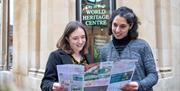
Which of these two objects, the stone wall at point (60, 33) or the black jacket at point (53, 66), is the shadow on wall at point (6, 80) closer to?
the stone wall at point (60, 33)

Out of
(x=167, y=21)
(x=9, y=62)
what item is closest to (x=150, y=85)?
(x=167, y=21)

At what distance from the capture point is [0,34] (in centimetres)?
1407

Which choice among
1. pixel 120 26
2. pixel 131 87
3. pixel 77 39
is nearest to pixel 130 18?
pixel 120 26

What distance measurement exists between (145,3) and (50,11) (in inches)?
91.7

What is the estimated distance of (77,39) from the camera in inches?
119

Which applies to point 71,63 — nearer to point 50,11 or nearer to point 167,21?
point 50,11

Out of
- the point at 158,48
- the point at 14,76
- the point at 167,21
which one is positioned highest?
the point at 167,21

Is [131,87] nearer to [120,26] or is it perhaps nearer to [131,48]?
[131,48]

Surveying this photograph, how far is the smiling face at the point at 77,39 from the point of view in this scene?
3008 millimetres

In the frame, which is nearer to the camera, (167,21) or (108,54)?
(108,54)

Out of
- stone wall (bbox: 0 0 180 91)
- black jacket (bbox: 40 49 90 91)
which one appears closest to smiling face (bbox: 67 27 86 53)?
black jacket (bbox: 40 49 90 91)

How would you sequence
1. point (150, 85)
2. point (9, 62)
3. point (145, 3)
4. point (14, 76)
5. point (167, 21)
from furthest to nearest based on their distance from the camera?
1. point (9, 62)
2. point (14, 76)
3. point (167, 21)
4. point (145, 3)
5. point (150, 85)

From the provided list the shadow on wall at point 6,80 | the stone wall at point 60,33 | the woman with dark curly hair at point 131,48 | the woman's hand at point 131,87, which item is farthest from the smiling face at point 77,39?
the shadow on wall at point 6,80

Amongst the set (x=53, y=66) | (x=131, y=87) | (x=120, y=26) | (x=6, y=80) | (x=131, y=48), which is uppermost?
(x=120, y=26)
